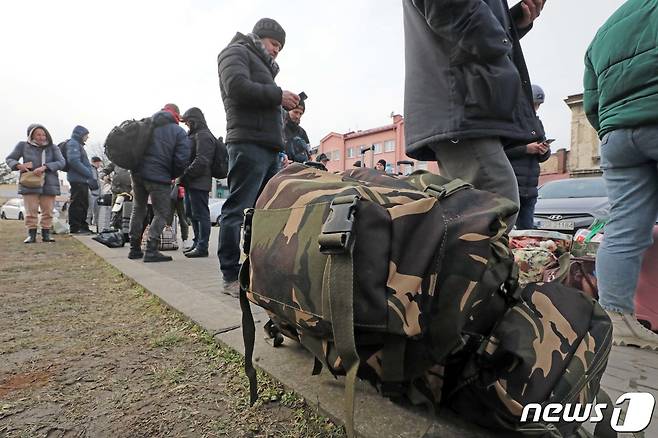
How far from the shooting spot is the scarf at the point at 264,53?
2807mm

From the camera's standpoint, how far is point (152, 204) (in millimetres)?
4293

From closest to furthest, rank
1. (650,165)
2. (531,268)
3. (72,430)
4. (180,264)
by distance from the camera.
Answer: (72,430)
(650,165)
(531,268)
(180,264)

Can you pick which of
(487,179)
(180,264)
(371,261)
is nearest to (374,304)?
(371,261)

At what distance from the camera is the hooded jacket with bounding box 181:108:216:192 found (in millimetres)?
4727

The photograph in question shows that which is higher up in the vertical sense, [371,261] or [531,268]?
[371,261]

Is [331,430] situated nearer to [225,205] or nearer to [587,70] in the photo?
[225,205]

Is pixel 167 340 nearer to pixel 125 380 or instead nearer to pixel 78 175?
pixel 125 380

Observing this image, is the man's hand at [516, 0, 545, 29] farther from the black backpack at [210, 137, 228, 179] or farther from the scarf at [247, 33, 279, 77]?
the black backpack at [210, 137, 228, 179]

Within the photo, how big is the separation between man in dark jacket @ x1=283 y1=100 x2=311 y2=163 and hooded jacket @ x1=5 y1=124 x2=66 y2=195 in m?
4.55

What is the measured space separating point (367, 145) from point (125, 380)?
125ft

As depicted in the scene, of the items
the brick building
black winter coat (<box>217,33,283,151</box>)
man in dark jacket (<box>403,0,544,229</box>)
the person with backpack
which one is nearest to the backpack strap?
man in dark jacket (<box>403,0,544,229</box>)

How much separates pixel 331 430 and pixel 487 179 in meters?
1.16

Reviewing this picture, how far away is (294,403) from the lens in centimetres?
122

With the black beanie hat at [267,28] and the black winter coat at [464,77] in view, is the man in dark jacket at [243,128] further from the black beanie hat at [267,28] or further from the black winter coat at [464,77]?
the black winter coat at [464,77]
